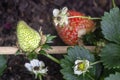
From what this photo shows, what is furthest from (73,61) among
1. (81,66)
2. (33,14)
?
(33,14)

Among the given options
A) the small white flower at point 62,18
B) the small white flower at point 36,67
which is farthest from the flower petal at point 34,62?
the small white flower at point 62,18

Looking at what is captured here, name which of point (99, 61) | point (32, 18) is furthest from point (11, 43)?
point (99, 61)

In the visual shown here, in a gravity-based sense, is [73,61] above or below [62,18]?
below

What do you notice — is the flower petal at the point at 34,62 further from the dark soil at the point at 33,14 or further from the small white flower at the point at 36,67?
the dark soil at the point at 33,14

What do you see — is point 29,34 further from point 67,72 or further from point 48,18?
point 48,18

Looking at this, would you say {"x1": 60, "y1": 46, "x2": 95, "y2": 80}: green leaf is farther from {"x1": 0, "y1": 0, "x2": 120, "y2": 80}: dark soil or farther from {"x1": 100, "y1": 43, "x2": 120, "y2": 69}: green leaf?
{"x1": 0, "y1": 0, "x2": 120, "y2": 80}: dark soil

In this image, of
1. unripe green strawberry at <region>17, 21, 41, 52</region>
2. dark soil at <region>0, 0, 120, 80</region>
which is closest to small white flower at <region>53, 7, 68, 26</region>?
unripe green strawberry at <region>17, 21, 41, 52</region>

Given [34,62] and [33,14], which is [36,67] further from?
[33,14]
